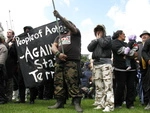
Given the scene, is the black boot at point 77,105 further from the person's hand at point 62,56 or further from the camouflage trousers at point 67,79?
the person's hand at point 62,56

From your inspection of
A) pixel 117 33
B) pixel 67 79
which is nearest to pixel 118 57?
pixel 117 33

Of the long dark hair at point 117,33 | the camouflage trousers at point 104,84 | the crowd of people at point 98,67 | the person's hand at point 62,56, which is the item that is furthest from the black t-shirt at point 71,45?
the long dark hair at point 117,33

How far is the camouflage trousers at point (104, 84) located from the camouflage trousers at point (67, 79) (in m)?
0.53

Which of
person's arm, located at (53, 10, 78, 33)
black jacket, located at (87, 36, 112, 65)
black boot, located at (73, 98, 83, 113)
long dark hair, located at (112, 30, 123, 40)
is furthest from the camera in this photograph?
long dark hair, located at (112, 30, 123, 40)

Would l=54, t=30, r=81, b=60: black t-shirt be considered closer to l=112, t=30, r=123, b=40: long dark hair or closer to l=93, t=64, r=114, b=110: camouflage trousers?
l=93, t=64, r=114, b=110: camouflage trousers

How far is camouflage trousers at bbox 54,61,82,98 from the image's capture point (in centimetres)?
746

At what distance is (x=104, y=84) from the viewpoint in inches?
299

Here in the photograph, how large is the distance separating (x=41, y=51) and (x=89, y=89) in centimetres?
571

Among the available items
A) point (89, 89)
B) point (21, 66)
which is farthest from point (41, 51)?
point (89, 89)

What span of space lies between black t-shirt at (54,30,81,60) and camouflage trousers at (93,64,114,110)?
0.59m

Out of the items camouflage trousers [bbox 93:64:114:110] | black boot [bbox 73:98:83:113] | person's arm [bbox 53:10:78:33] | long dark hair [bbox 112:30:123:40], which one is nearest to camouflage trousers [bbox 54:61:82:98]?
black boot [bbox 73:98:83:113]

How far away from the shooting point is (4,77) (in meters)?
9.20

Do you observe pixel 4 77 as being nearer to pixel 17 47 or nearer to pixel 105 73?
pixel 17 47

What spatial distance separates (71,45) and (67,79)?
2.69 ft
